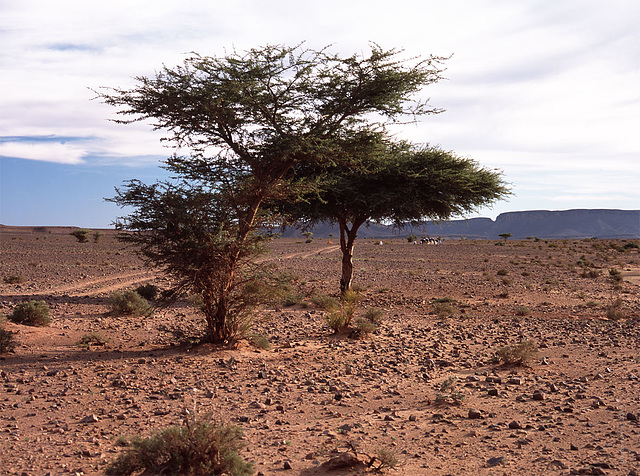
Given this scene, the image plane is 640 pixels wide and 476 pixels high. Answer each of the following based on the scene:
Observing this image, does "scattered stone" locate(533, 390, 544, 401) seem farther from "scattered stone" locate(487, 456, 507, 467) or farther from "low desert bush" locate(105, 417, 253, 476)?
"low desert bush" locate(105, 417, 253, 476)

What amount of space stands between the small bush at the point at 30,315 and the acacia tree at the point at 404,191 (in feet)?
25.5

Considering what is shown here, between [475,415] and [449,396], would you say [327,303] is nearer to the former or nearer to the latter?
[449,396]

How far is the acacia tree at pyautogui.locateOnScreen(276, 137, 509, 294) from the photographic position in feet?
→ 56.6

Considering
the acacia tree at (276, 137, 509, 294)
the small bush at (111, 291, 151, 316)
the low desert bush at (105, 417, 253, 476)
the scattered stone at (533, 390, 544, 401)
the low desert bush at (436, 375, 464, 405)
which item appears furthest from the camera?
the acacia tree at (276, 137, 509, 294)

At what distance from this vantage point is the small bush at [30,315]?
38.0 feet

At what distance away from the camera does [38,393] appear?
23.9ft

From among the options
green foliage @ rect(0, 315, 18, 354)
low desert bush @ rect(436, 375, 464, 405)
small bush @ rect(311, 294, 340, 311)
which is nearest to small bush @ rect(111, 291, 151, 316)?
green foliage @ rect(0, 315, 18, 354)

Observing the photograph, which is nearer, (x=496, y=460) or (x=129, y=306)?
(x=496, y=460)

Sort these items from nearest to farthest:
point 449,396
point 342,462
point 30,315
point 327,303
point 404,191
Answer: point 342,462
point 449,396
point 30,315
point 327,303
point 404,191

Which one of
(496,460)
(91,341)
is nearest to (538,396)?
(496,460)

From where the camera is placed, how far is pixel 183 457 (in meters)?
4.68

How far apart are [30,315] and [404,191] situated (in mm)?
11419

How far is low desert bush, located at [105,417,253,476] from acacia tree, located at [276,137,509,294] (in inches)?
477

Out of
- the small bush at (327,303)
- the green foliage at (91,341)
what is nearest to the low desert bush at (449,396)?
the small bush at (327,303)
